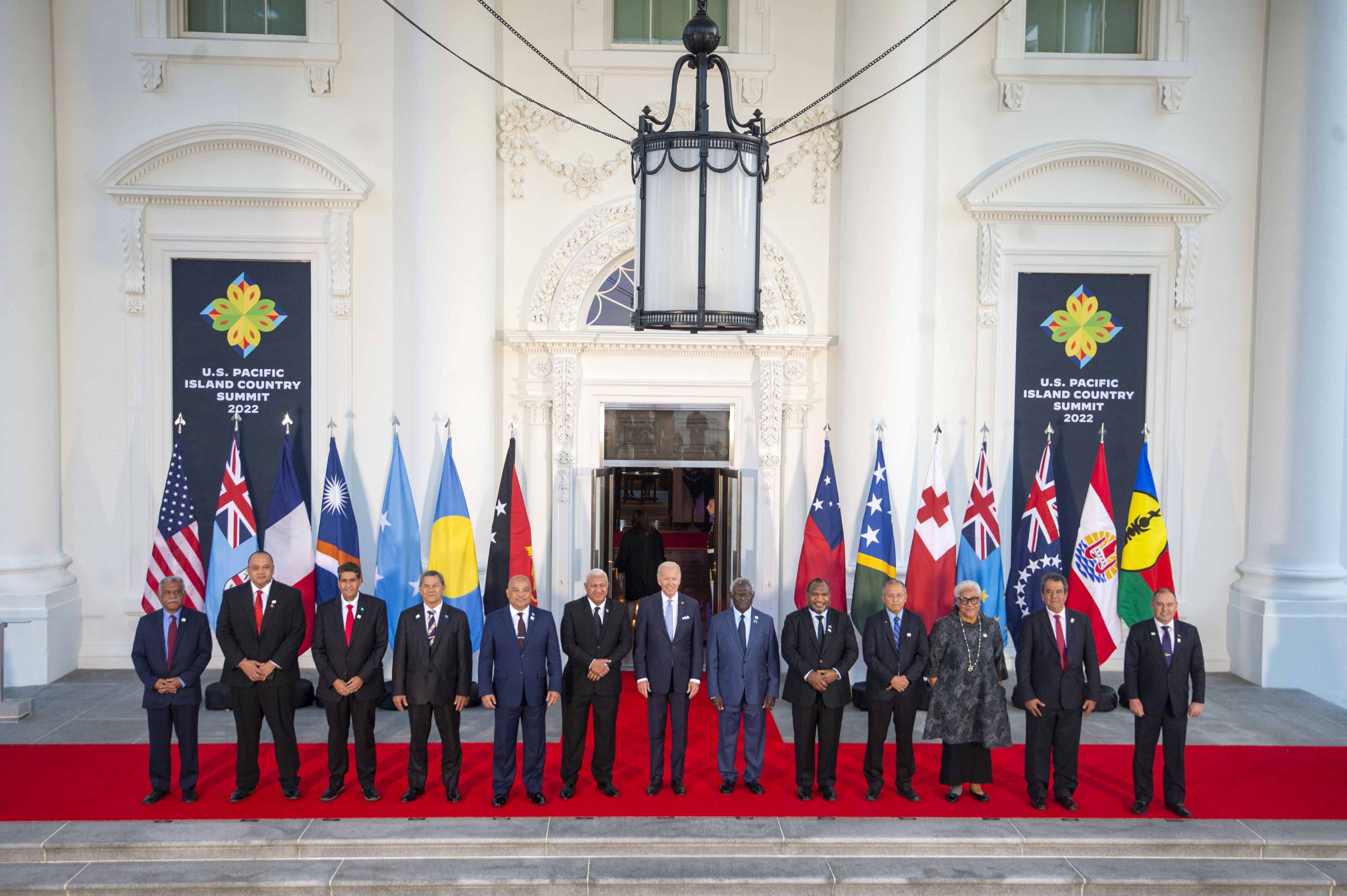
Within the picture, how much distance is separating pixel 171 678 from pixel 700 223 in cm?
403

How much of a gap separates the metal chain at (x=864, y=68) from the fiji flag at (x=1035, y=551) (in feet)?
11.0

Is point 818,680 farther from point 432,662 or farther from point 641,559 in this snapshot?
point 641,559

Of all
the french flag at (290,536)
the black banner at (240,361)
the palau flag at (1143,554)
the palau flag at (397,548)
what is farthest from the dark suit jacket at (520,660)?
the palau flag at (1143,554)

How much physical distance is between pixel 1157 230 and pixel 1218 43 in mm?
1668

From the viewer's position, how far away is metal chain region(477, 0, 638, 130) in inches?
298

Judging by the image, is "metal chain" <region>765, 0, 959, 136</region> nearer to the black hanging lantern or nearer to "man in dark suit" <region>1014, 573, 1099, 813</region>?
the black hanging lantern

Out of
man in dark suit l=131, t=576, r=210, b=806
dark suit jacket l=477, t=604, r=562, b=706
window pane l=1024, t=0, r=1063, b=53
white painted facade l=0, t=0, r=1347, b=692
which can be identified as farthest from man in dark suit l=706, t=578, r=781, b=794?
window pane l=1024, t=0, r=1063, b=53

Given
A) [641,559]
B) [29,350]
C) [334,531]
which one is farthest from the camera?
[641,559]

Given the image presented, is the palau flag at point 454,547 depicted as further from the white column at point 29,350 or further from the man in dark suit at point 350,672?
the white column at point 29,350

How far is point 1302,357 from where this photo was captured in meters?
8.12

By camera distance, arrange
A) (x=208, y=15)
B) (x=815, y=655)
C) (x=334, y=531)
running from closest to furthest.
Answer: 1. (x=815, y=655)
2. (x=334, y=531)
3. (x=208, y=15)

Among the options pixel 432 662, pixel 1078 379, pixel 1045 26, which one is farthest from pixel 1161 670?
pixel 1045 26

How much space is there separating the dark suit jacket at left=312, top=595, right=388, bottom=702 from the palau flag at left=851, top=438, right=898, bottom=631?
12.3ft

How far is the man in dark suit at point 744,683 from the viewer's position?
5.80m
